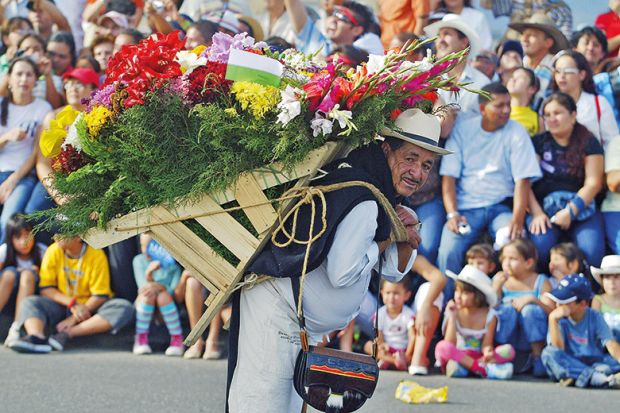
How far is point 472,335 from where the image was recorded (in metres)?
8.05

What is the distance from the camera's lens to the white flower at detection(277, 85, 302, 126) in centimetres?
421

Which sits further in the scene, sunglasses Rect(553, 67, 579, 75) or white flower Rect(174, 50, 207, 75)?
sunglasses Rect(553, 67, 579, 75)

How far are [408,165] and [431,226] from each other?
4.34m

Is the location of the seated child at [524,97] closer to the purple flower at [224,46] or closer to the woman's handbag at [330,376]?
the purple flower at [224,46]

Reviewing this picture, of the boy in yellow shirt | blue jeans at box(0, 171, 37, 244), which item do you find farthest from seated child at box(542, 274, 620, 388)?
blue jeans at box(0, 171, 37, 244)

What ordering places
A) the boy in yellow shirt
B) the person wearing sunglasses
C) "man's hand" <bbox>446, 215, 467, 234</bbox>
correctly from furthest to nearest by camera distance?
1. the person wearing sunglasses
2. the boy in yellow shirt
3. "man's hand" <bbox>446, 215, 467, 234</bbox>

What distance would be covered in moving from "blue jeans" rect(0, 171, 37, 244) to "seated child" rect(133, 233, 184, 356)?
1326mm

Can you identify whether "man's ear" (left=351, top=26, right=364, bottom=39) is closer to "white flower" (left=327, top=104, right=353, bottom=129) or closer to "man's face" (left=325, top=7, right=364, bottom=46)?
"man's face" (left=325, top=7, right=364, bottom=46)

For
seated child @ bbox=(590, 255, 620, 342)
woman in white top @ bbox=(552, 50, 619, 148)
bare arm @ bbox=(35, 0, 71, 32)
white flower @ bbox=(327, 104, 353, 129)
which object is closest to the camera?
white flower @ bbox=(327, 104, 353, 129)

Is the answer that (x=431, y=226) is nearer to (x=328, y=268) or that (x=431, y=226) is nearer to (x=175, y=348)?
(x=175, y=348)

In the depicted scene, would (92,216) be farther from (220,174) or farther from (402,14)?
(402,14)

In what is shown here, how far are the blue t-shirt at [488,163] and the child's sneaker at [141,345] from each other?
2843 mm

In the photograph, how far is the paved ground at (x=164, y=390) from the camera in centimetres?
695

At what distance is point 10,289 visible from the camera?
904cm
